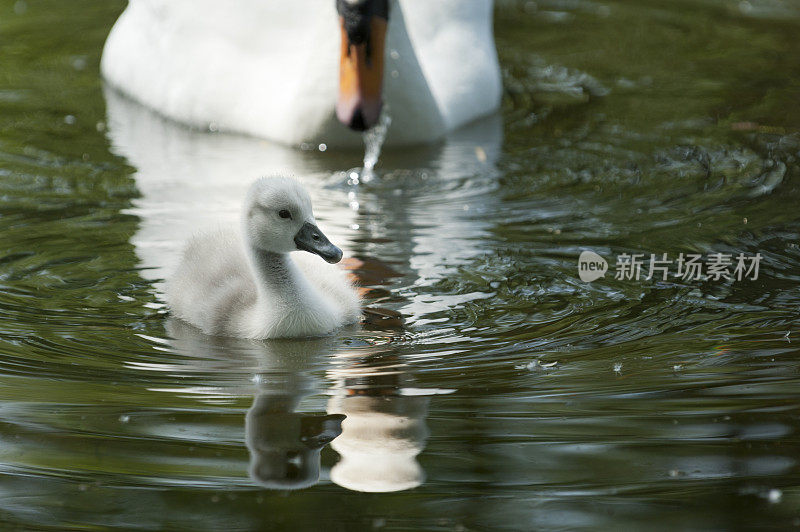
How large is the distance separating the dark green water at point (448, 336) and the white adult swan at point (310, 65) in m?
0.15

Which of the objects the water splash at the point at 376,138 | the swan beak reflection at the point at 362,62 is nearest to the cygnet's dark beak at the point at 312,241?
the swan beak reflection at the point at 362,62

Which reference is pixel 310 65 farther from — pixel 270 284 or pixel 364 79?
pixel 270 284

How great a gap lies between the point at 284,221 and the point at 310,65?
279 cm

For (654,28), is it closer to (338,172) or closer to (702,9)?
(702,9)

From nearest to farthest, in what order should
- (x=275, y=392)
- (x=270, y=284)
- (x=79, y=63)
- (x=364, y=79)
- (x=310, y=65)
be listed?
(x=275, y=392) → (x=270, y=284) → (x=364, y=79) → (x=310, y=65) → (x=79, y=63)

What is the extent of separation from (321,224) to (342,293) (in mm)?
1199

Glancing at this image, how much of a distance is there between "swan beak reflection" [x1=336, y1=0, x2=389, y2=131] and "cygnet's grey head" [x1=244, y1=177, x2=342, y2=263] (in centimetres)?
219

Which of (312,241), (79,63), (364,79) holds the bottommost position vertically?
(79,63)

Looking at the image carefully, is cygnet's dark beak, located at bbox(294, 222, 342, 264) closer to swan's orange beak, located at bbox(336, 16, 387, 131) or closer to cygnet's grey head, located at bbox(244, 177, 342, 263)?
cygnet's grey head, located at bbox(244, 177, 342, 263)

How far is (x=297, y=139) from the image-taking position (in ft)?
24.3

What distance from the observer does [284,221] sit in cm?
462

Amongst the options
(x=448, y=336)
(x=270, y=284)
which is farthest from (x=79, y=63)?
(x=448, y=336)

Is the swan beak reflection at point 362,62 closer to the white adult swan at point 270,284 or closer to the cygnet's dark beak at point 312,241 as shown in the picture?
the white adult swan at point 270,284

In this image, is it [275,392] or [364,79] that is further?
[364,79]
